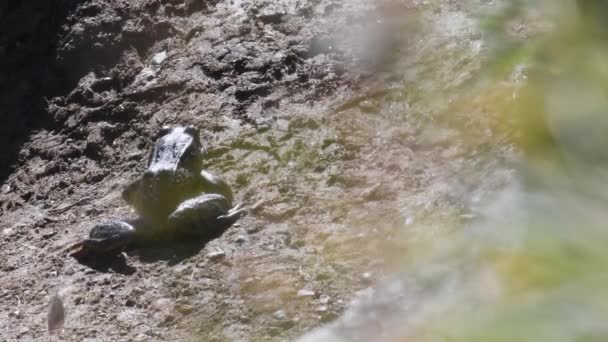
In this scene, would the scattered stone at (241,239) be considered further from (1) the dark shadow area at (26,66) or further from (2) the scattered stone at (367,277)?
(1) the dark shadow area at (26,66)

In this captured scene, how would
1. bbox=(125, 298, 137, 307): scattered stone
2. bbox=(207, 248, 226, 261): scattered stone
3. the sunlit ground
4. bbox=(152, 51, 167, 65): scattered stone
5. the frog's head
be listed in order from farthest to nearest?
1. bbox=(152, 51, 167, 65): scattered stone
2. the frog's head
3. bbox=(207, 248, 226, 261): scattered stone
4. bbox=(125, 298, 137, 307): scattered stone
5. the sunlit ground

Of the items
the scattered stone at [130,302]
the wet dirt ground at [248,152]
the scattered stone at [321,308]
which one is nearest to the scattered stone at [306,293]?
the wet dirt ground at [248,152]

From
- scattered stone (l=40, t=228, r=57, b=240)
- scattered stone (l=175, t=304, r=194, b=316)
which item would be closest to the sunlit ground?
scattered stone (l=175, t=304, r=194, b=316)

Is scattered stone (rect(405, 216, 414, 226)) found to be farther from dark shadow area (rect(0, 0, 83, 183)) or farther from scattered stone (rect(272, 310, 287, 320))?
dark shadow area (rect(0, 0, 83, 183))

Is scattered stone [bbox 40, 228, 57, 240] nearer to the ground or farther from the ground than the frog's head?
nearer to the ground

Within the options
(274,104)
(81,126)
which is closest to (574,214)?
(274,104)

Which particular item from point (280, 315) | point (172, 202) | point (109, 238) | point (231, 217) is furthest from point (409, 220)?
point (109, 238)
